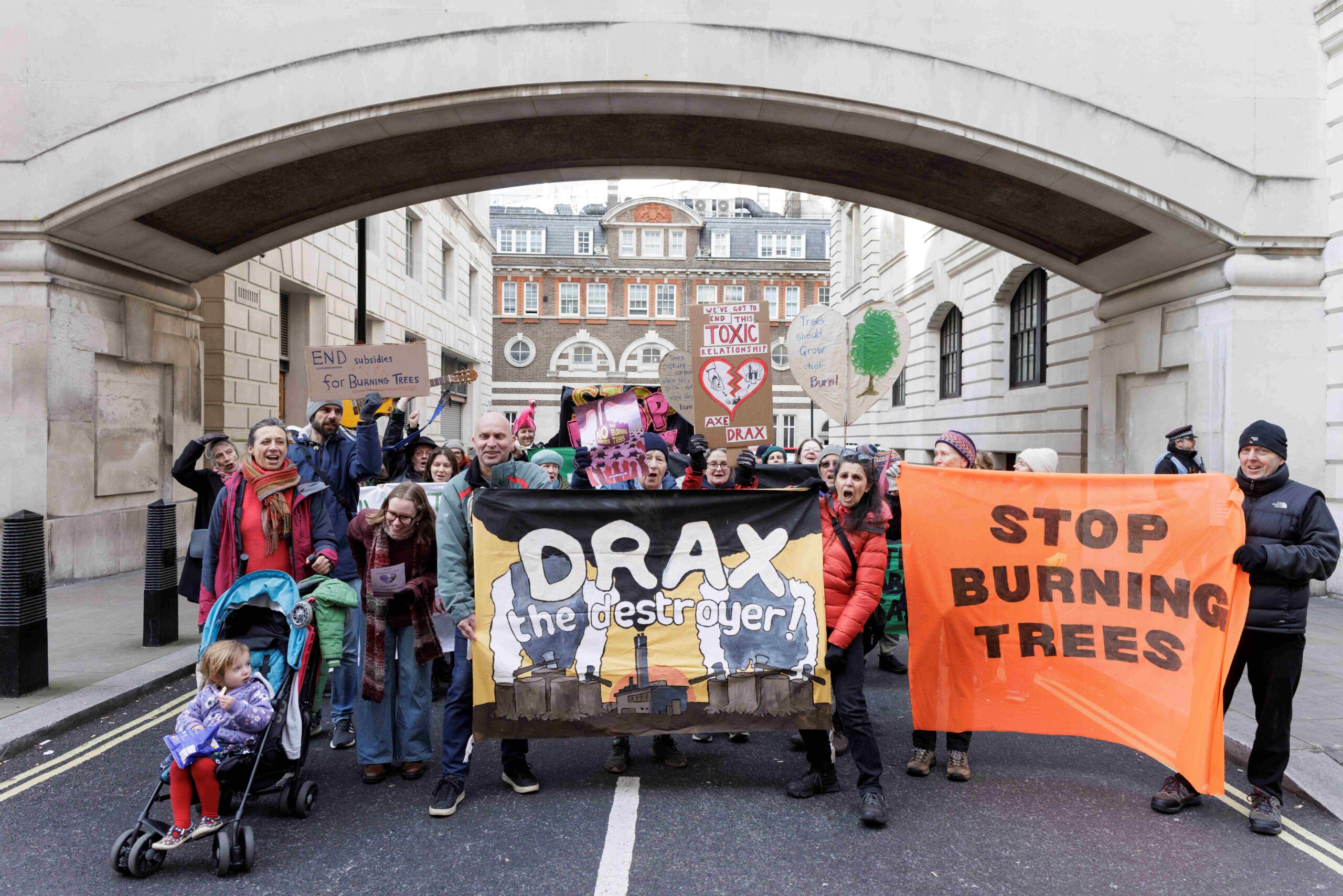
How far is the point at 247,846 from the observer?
3.39 meters

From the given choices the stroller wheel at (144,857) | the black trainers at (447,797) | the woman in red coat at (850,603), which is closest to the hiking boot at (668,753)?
the woman in red coat at (850,603)

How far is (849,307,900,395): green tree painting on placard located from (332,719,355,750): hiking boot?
20.5 feet

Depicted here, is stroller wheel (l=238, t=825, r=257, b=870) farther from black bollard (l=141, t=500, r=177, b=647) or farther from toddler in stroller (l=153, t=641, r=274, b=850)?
black bollard (l=141, t=500, r=177, b=647)

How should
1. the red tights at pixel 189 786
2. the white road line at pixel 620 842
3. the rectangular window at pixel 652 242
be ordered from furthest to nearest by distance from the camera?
the rectangular window at pixel 652 242 < the red tights at pixel 189 786 < the white road line at pixel 620 842

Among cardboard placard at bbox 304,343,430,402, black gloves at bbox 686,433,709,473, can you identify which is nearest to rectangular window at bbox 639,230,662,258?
cardboard placard at bbox 304,343,430,402

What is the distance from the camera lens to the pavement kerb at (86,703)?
4.77 meters

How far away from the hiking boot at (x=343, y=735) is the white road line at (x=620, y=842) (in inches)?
69.7

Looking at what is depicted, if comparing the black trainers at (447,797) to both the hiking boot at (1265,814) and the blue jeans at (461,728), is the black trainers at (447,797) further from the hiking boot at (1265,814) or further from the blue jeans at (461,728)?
the hiking boot at (1265,814)

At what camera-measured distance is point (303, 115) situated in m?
9.43

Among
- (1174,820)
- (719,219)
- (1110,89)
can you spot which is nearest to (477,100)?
(1110,89)

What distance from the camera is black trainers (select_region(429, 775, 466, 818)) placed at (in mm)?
3943

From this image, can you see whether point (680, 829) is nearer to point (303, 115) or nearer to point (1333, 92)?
point (303, 115)

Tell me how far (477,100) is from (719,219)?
4484 cm

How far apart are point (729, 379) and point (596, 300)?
44.0 m
